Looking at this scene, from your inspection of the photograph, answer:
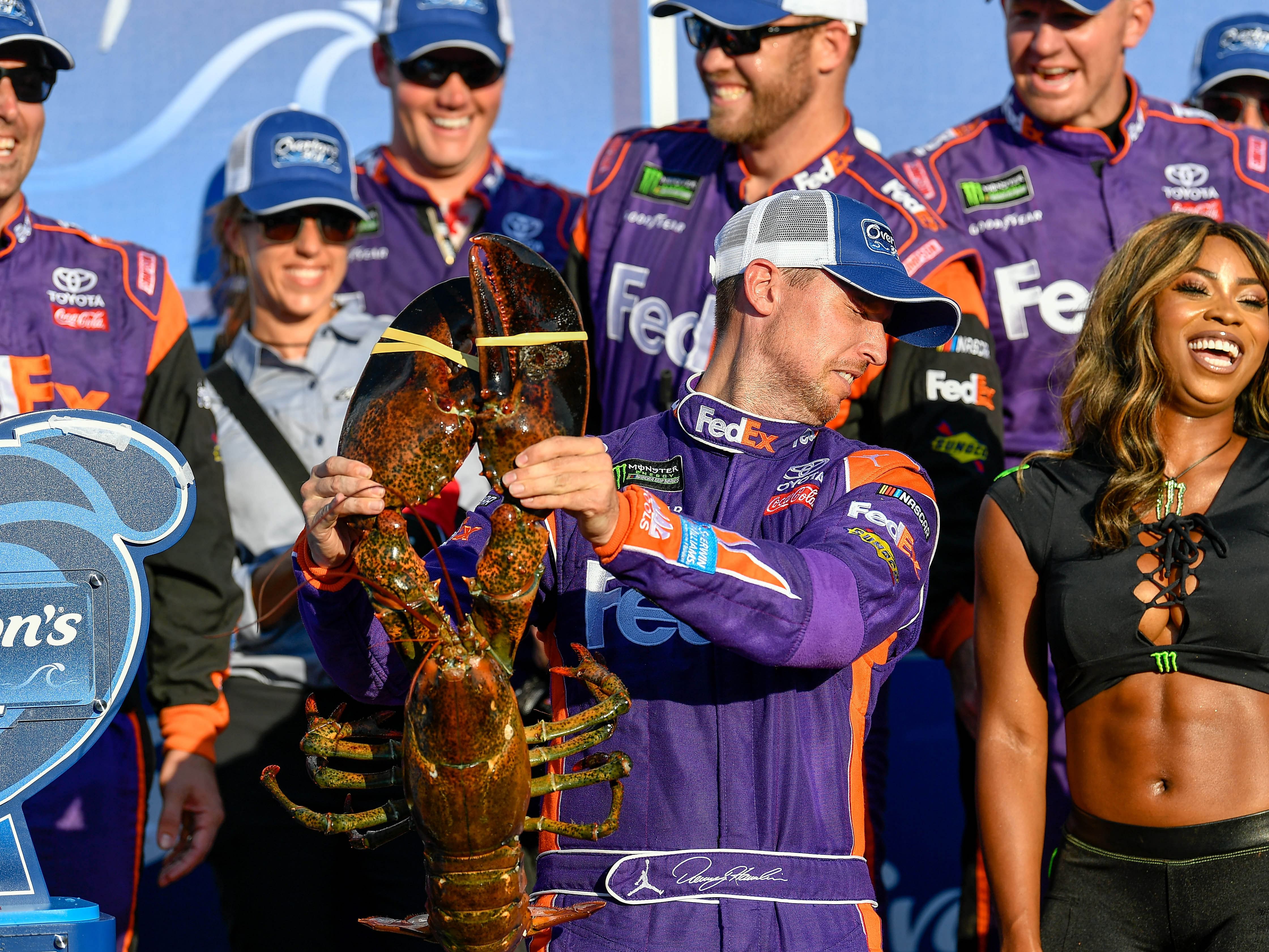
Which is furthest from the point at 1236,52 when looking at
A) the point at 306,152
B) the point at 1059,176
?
the point at 306,152

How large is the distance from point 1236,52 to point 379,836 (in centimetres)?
419

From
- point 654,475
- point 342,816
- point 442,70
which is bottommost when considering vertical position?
point 342,816

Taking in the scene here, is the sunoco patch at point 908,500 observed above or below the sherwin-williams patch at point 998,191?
below

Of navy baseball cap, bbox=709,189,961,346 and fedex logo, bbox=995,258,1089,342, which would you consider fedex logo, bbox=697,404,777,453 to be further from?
fedex logo, bbox=995,258,1089,342

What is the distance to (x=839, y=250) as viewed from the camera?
91.2 inches

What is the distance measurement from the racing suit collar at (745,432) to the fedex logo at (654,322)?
3.34ft

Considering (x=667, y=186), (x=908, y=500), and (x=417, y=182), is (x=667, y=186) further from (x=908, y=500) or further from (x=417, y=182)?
(x=908, y=500)

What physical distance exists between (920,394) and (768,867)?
1537 millimetres

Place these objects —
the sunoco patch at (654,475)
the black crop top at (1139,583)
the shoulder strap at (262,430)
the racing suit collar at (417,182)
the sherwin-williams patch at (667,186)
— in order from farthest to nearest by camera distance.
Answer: the racing suit collar at (417,182) < the sherwin-williams patch at (667,186) < the shoulder strap at (262,430) < the black crop top at (1139,583) < the sunoco patch at (654,475)

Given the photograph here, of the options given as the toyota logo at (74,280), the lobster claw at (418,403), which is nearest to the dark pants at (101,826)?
the toyota logo at (74,280)

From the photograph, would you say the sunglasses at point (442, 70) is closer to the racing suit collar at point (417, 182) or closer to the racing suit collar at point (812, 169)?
the racing suit collar at point (417, 182)

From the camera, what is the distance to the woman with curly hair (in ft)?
8.00

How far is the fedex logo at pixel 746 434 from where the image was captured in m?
2.29

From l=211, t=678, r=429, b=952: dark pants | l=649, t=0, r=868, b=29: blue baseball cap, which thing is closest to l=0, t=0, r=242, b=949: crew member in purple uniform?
l=211, t=678, r=429, b=952: dark pants
